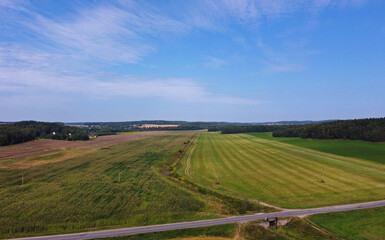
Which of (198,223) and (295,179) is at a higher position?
(295,179)

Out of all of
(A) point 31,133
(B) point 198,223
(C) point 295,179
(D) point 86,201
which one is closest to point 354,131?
(C) point 295,179

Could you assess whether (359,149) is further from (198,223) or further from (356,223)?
(198,223)

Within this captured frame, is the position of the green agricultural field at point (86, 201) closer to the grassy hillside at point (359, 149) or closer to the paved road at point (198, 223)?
the paved road at point (198, 223)

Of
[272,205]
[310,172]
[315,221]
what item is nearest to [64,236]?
[272,205]

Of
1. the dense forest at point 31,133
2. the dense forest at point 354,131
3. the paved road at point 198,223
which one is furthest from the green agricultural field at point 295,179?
the dense forest at point 31,133

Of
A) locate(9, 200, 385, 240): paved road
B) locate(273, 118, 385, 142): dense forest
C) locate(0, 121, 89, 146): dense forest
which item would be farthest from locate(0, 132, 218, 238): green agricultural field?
locate(273, 118, 385, 142): dense forest

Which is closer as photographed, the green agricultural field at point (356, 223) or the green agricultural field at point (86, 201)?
the green agricultural field at point (356, 223)
